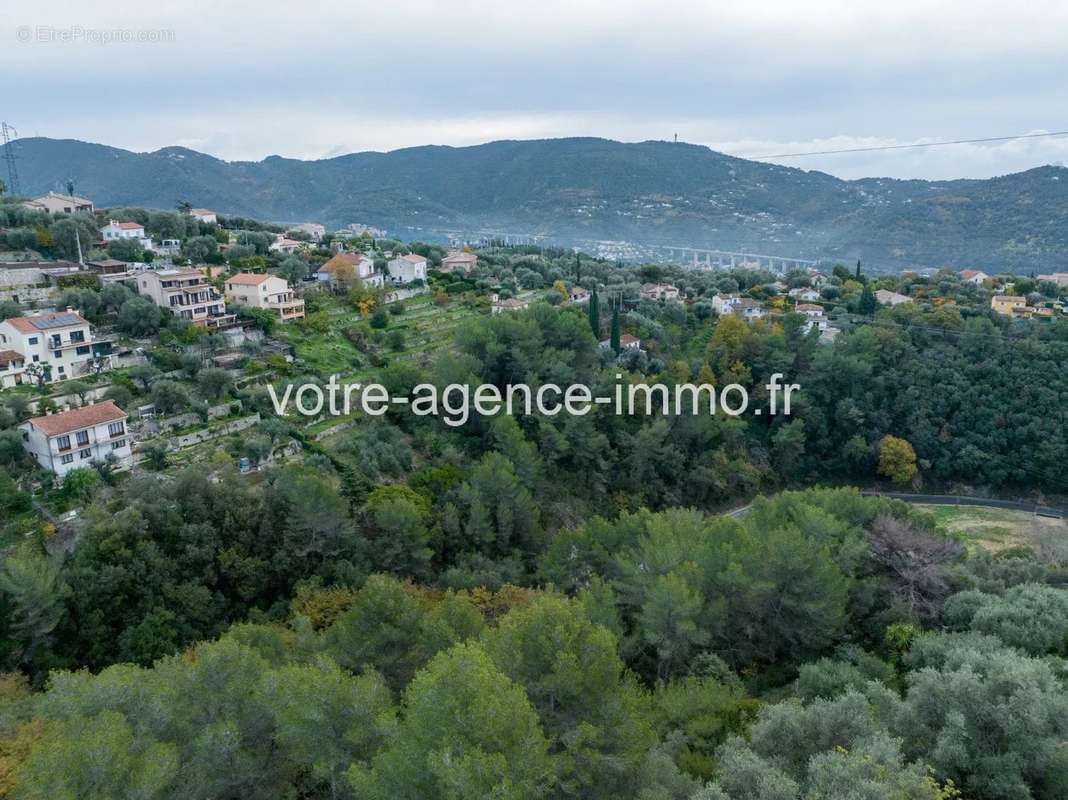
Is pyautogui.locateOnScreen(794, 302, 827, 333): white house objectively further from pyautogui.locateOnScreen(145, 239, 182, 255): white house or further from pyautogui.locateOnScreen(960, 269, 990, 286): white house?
pyautogui.locateOnScreen(145, 239, 182, 255): white house

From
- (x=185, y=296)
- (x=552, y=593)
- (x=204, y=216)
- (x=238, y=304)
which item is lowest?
(x=552, y=593)

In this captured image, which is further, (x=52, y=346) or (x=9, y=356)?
(x=52, y=346)

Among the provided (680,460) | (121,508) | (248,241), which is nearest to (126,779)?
(121,508)

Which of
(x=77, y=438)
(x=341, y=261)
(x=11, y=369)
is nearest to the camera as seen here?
(x=77, y=438)

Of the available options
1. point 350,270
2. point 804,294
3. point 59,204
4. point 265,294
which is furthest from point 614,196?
point 265,294

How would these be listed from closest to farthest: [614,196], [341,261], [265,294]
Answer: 1. [265,294]
2. [341,261]
3. [614,196]

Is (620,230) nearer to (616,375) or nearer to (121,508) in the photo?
(616,375)

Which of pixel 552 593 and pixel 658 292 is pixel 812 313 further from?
pixel 552 593

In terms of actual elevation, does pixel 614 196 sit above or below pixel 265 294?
above
